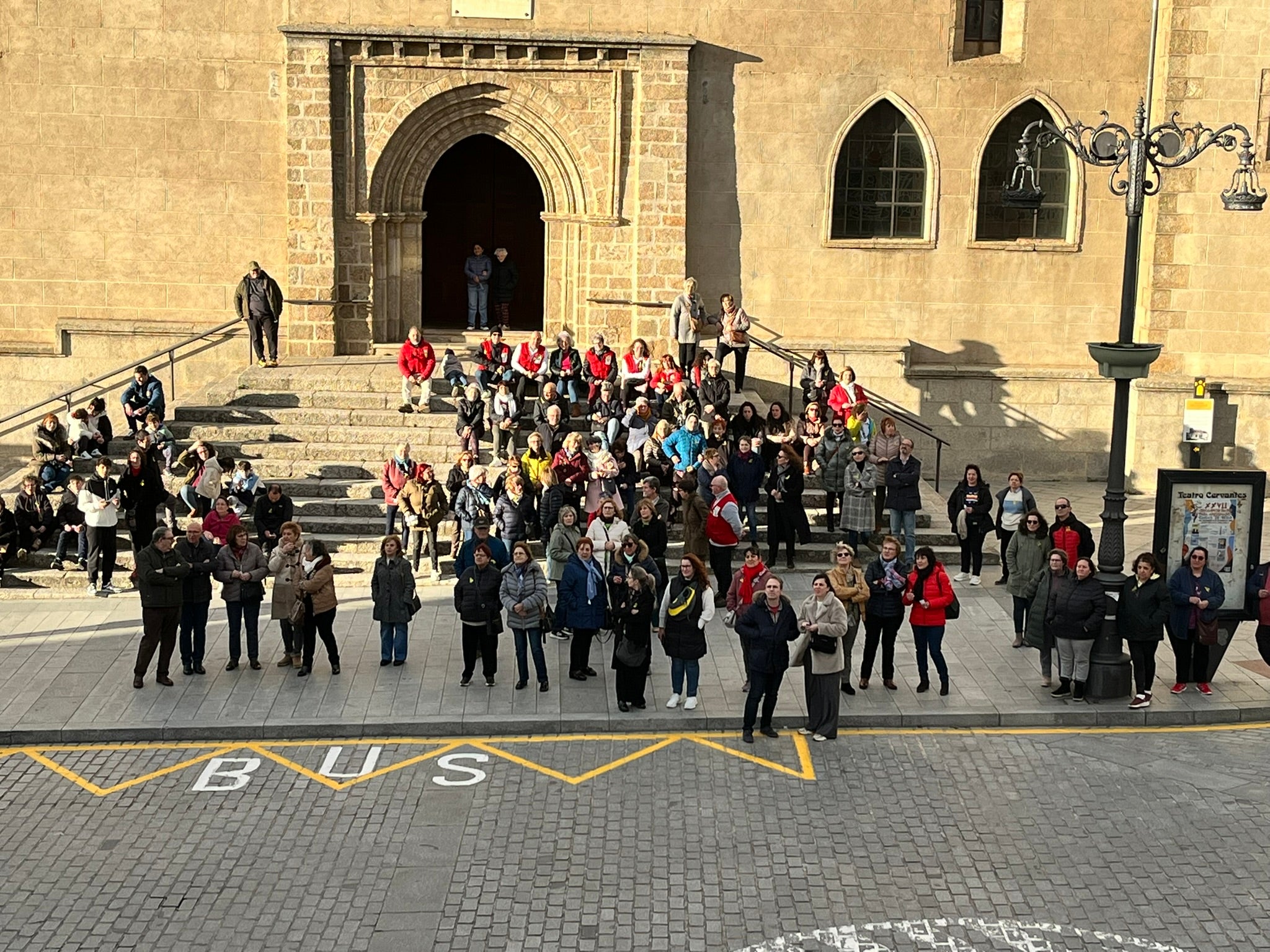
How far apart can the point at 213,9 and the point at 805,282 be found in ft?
34.0

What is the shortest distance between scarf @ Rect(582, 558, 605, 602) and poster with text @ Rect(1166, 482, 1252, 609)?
18.6 feet

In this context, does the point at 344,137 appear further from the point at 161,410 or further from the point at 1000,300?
the point at 1000,300

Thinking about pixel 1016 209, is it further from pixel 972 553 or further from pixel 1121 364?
pixel 1121 364

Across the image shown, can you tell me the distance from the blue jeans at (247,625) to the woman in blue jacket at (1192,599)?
29.4 feet

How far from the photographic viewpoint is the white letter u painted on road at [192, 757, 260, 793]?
1345 cm

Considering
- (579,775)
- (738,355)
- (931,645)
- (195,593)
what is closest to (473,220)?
(738,355)

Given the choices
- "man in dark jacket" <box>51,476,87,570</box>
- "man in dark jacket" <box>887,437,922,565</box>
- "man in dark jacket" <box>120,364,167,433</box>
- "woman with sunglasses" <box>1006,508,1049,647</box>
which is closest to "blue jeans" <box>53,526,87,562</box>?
"man in dark jacket" <box>51,476,87,570</box>

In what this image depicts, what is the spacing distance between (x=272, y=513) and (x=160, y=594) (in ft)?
10.4

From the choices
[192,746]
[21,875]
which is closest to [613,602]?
[192,746]

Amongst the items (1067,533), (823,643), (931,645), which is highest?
(1067,533)

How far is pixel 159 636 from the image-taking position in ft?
51.9

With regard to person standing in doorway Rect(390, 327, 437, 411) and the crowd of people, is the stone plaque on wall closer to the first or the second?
the crowd of people

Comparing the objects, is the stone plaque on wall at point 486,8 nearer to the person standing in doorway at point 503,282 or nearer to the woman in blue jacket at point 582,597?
the person standing in doorway at point 503,282

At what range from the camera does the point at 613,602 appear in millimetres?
15500
